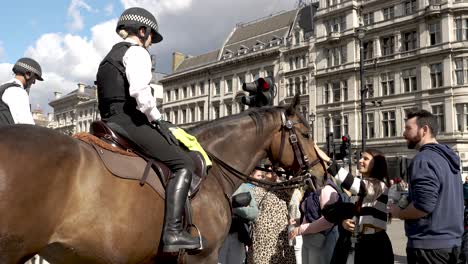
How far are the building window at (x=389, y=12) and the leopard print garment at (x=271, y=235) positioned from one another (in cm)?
3917

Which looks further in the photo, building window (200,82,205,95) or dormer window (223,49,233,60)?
building window (200,82,205,95)

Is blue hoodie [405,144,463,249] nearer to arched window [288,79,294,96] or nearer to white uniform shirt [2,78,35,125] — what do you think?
white uniform shirt [2,78,35,125]

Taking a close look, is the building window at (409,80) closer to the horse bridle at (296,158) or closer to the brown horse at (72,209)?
the horse bridle at (296,158)

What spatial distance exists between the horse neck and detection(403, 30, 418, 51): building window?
39.3m

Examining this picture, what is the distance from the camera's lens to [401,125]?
131ft

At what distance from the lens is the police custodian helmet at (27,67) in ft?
17.7

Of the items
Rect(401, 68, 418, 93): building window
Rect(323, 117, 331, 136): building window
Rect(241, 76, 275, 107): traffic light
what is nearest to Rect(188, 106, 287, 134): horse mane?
Rect(241, 76, 275, 107): traffic light

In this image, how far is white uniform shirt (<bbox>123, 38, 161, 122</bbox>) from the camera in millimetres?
3664

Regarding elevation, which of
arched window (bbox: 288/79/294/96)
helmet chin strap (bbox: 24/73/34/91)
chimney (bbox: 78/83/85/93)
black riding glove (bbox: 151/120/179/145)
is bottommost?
black riding glove (bbox: 151/120/179/145)

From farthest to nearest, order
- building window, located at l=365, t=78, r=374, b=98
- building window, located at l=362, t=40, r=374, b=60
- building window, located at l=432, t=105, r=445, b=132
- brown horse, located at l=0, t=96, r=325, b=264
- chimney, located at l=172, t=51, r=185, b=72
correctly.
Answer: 1. chimney, located at l=172, t=51, r=185, b=72
2. building window, located at l=362, t=40, r=374, b=60
3. building window, located at l=365, t=78, r=374, b=98
4. building window, located at l=432, t=105, r=445, b=132
5. brown horse, located at l=0, t=96, r=325, b=264

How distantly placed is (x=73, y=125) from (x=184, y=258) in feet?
277

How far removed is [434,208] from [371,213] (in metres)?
0.91

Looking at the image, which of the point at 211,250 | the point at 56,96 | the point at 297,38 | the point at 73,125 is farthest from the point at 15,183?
the point at 56,96

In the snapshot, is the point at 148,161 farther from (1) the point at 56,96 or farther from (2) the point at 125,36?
(1) the point at 56,96
